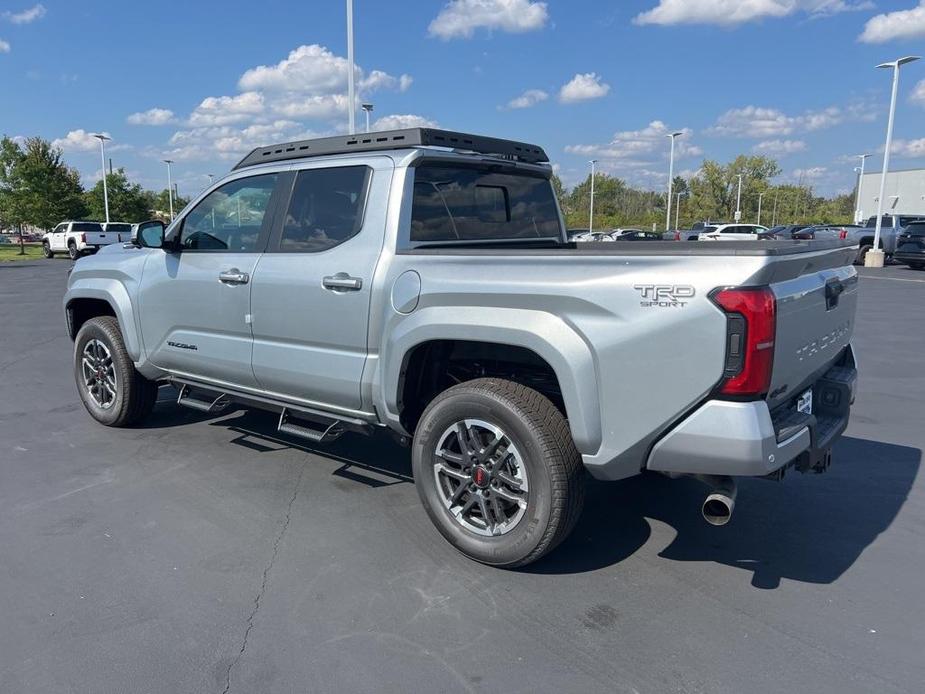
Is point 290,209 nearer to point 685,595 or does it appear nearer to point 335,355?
point 335,355

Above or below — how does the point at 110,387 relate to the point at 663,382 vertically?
below

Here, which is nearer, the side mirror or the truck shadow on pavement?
the truck shadow on pavement

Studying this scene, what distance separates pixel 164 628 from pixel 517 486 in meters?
1.65

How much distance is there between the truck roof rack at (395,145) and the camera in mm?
4074

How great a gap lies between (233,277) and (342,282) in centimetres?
102

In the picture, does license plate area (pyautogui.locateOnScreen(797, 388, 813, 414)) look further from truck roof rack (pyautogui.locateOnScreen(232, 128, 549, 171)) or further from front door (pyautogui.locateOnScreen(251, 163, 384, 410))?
truck roof rack (pyautogui.locateOnScreen(232, 128, 549, 171))

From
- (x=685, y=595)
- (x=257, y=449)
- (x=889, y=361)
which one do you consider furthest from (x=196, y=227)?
(x=889, y=361)

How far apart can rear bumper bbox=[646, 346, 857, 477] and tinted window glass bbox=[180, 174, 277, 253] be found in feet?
9.62

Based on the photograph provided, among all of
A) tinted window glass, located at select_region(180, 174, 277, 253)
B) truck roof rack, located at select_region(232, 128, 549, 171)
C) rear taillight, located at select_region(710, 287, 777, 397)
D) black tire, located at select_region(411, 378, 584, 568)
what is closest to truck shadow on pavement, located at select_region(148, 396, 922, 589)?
black tire, located at select_region(411, 378, 584, 568)

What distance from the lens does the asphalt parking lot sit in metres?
2.75

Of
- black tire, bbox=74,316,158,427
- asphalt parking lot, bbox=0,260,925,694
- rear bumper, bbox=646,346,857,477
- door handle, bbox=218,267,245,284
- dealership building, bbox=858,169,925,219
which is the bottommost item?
asphalt parking lot, bbox=0,260,925,694

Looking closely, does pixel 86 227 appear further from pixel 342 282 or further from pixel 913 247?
pixel 342 282

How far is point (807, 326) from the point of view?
125 inches

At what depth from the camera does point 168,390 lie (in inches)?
284
